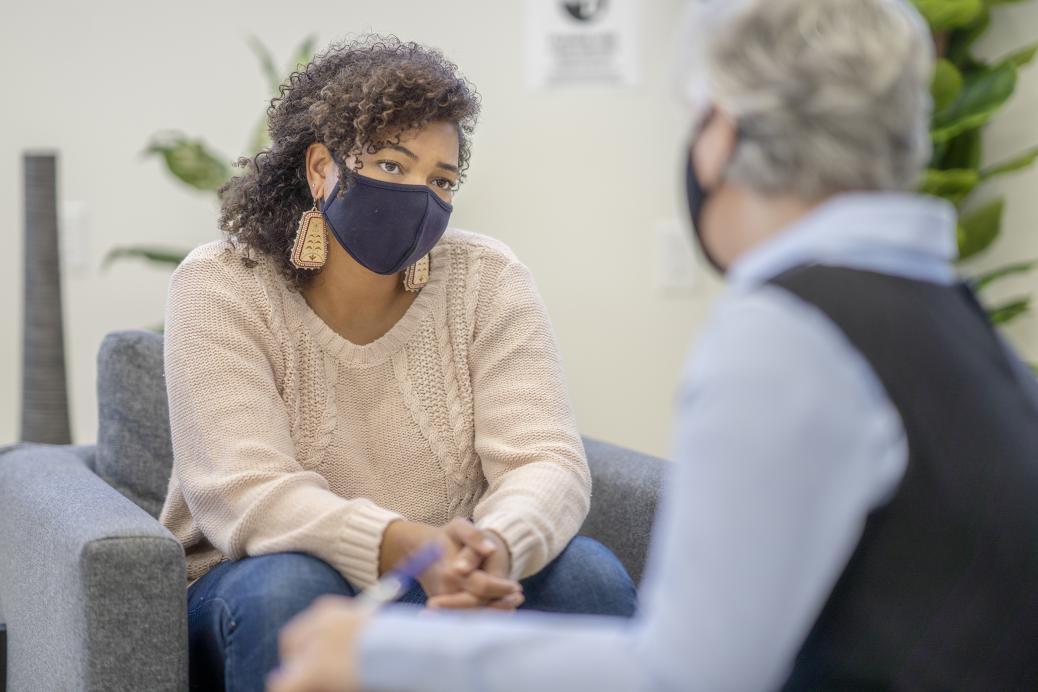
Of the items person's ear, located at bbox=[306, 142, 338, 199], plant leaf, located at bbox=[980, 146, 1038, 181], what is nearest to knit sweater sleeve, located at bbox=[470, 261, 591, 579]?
person's ear, located at bbox=[306, 142, 338, 199]

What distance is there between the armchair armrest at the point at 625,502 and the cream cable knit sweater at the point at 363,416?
0.17 metres

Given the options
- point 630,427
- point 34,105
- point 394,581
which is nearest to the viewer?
point 394,581

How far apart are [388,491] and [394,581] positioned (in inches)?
24.5

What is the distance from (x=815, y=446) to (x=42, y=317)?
6.48 feet

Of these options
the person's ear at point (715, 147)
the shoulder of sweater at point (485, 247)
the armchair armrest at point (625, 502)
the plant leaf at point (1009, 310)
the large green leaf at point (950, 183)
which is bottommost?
the armchair armrest at point (625, 502)

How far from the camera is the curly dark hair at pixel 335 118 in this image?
1.59 m

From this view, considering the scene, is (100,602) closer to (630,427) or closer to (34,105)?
(34,105)

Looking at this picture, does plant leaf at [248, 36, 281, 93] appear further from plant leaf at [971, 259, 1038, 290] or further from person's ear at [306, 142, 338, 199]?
plant leaf at [971, 259, 1038, 290]

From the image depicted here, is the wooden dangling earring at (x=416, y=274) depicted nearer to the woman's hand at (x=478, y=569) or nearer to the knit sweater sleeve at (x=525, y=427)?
the knit sweater sleeve at (x=525, y=427)

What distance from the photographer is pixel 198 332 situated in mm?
1548

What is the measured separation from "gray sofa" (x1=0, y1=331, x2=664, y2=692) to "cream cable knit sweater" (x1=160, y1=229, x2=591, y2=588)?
4.4 inches

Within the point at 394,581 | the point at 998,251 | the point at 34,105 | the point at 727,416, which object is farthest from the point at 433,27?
the point at 727,416

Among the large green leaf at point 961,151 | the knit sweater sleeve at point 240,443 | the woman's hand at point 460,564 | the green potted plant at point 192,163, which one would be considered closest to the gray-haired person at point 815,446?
the woman's hand at point 460,564

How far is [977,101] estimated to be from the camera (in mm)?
2666
